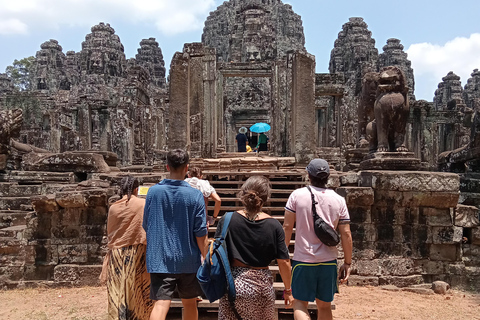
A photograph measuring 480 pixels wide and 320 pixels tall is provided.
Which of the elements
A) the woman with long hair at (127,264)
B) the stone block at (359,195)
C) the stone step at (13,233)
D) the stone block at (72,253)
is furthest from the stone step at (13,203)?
the stone block at (359,195)

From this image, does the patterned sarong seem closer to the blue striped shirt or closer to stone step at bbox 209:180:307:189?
the blue striped shirt

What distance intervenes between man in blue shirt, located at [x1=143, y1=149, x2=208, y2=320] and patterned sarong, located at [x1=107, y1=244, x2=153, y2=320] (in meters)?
0.44

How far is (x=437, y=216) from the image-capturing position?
20.4 feet

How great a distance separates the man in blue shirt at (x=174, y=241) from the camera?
3.26m

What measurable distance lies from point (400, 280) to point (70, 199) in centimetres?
523

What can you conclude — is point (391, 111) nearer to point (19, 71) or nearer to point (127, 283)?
point (127, 283)

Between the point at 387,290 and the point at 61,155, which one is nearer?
the point at 387,290

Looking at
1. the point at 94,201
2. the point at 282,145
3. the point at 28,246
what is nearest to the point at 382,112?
the point at 282,145

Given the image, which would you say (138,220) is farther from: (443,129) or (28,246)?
(443,129)

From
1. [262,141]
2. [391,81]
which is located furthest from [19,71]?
[391,81]

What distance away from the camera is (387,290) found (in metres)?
5.94

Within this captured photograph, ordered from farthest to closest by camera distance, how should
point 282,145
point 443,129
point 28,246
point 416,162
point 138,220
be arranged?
point 443,129
point 282,145
point 416,162
point 28,246
point 138,220

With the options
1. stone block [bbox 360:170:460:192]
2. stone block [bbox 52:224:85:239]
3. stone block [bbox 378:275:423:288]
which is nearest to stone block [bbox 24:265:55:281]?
stone block [bbox 52:224:85:239]

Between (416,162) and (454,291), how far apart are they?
2170mm
